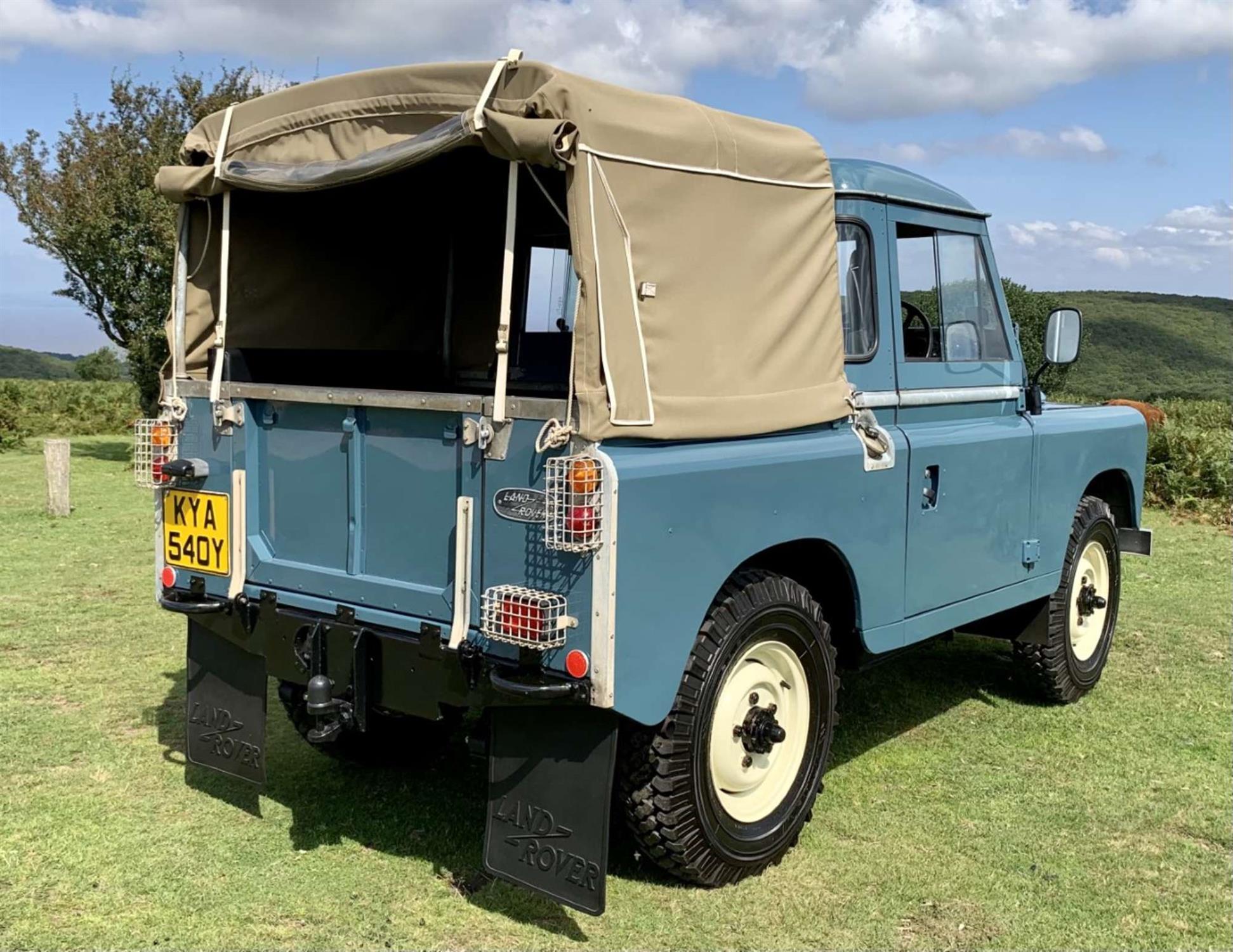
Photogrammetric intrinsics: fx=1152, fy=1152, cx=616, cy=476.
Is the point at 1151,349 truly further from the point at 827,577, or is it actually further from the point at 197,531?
the point at 197,531

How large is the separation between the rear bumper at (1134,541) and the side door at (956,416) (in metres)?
1.45

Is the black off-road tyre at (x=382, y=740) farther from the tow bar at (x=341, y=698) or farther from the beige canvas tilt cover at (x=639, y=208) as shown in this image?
the beige canvas tilt cover at (x=639, y=208)

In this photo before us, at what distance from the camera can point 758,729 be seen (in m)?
3.96

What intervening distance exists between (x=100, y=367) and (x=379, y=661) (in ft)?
115

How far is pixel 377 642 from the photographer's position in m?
3.76

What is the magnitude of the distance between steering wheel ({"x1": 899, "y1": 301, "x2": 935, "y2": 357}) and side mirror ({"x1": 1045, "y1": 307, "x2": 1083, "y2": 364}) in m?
0.82

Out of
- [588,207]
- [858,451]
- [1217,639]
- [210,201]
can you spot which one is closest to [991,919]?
[858,451]

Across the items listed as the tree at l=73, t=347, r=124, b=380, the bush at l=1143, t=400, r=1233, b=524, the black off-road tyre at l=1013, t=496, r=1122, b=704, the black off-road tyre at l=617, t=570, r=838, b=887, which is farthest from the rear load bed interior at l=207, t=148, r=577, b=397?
the tree at l=73, t=347, r=124, b=380

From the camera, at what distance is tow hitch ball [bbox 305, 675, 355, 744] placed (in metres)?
3.73

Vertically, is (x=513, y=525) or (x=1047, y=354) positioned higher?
(x=1047, y=354)

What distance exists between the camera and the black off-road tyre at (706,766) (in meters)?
3.62

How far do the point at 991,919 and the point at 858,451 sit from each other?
1637 millimetres

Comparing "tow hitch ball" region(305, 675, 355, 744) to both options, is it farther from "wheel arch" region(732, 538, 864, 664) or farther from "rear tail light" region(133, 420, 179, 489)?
"wheel arch" region(732, 538, 864, 664)

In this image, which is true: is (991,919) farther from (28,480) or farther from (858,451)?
(28,480)
